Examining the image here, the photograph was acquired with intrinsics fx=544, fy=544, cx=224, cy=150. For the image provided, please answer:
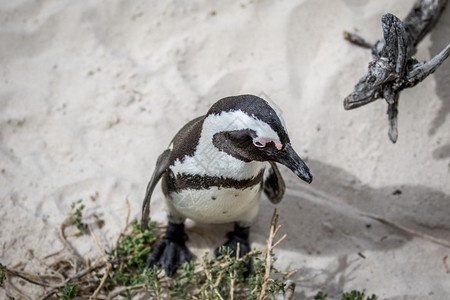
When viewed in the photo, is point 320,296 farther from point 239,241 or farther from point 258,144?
point 258,144

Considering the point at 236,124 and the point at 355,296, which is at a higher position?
the point at 236,124

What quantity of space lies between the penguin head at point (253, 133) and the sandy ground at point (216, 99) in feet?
2.16

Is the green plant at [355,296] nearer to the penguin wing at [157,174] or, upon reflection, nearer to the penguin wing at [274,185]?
the penguin wing at [274,185]

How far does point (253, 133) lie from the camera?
142 cm

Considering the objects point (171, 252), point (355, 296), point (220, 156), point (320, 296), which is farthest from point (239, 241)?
point (220, 156)

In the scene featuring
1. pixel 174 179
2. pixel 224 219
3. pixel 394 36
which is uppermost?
pixel 394 36

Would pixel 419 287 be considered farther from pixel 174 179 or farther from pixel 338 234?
pixel 174 179

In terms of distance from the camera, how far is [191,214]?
180cm

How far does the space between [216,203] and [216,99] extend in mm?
779

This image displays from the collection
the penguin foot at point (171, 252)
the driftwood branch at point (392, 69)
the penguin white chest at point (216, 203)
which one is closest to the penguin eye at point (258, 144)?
the penguin white chest at point (216, 203)

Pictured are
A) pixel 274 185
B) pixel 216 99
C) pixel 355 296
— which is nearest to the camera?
pixel 355 296

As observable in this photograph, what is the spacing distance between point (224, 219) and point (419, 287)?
744 millimetres

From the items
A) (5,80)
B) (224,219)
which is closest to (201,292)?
(224,219)

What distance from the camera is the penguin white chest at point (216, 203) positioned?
1.63 metres
